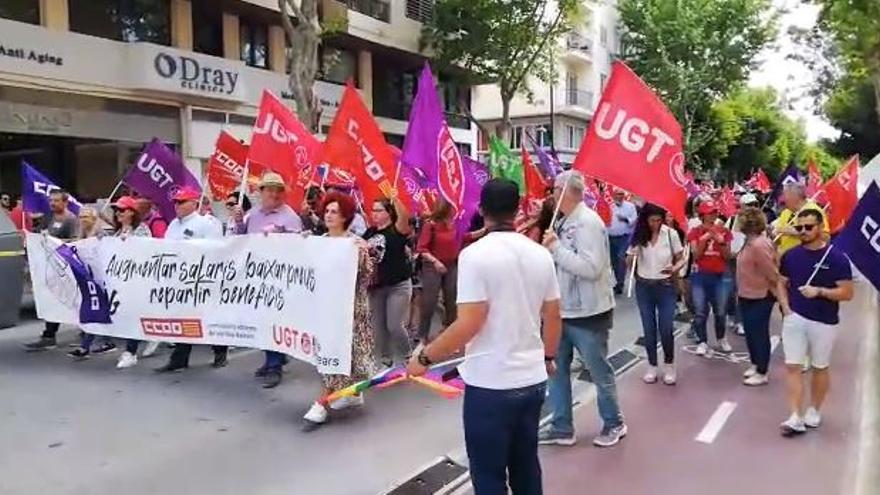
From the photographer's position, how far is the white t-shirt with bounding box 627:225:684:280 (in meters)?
7.70

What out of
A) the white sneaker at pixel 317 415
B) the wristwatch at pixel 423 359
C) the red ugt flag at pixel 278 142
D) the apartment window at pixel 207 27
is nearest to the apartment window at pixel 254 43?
the apartment window at pixel 207 27

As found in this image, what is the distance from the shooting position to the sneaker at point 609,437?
5.84 metres

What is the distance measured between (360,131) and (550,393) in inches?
142

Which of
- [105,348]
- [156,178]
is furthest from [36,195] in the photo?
[105,348]

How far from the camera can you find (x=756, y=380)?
778 cm

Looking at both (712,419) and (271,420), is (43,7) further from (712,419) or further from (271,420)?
(712,419)

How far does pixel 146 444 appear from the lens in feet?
19.2

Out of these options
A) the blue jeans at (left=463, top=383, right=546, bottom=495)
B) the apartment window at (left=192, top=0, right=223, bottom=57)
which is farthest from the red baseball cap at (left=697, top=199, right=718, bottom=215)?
the apartment window at (left=192, top=0, right=223, bottom=57)

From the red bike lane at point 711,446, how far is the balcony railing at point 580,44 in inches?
1771

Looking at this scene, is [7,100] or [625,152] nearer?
[625,152]

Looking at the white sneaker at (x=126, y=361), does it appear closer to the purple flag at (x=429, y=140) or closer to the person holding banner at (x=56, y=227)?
the person holding banner at (x=56, y=227)

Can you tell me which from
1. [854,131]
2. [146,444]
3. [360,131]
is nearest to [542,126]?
[854,131]

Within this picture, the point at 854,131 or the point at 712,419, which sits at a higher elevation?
the point at 854,131

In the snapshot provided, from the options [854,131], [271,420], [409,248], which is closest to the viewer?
[271,420]
